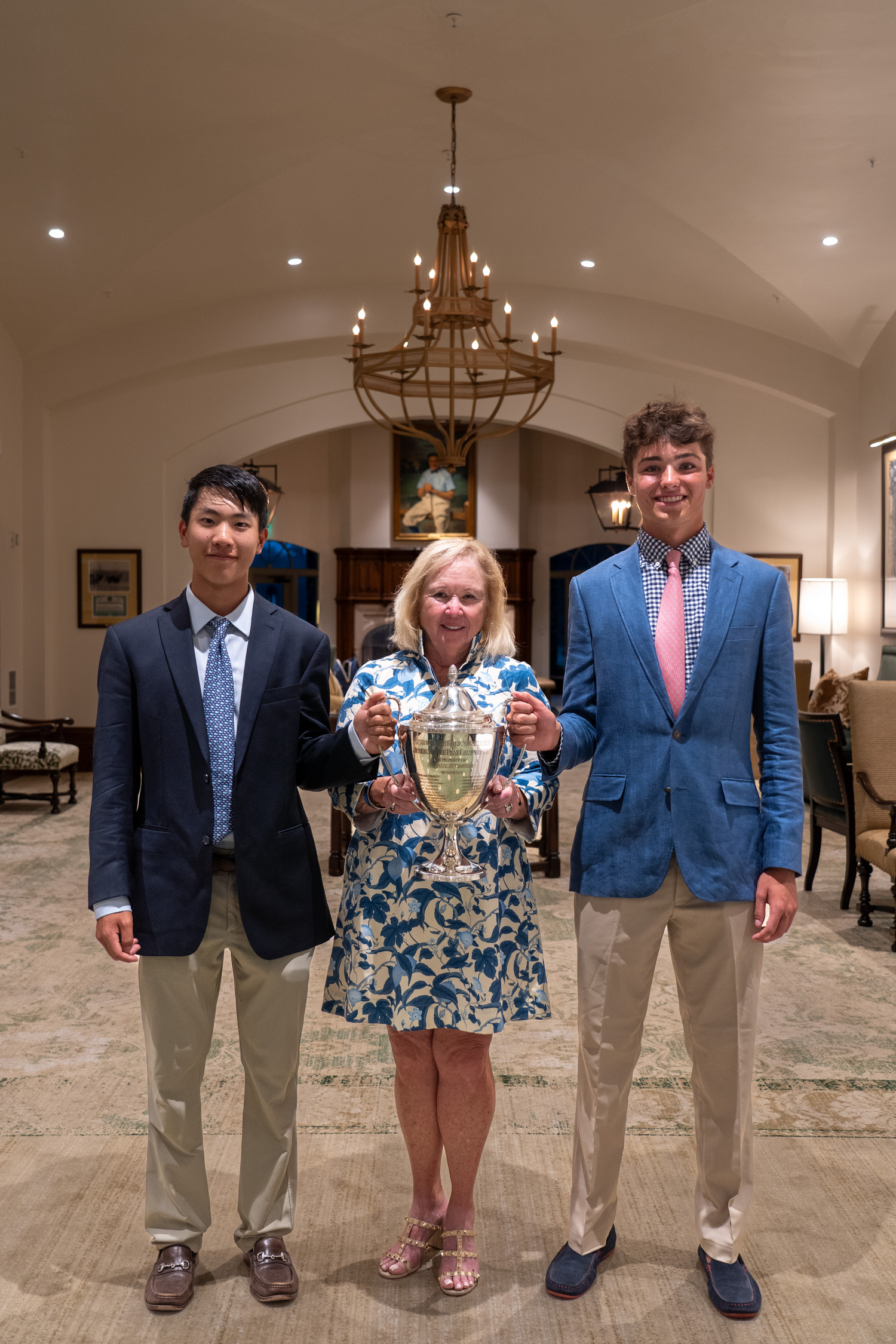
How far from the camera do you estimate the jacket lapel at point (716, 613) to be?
7.52ft

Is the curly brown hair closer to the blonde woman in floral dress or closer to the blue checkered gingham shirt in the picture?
the blue checkered gingham shirt

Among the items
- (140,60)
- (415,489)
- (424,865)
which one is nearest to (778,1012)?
(424,865)

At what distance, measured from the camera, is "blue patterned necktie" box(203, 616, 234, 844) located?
2.32 meters

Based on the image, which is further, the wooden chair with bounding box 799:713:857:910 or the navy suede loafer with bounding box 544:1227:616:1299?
the wooden chair with bounding box 799:713:857:910

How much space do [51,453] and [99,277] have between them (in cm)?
236

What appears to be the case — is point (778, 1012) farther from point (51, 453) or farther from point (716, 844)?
point (51, 453)

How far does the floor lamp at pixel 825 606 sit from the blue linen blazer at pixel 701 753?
28.5 feet

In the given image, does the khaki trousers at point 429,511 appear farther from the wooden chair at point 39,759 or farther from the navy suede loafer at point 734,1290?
the navy suede loafer at point 734,1290

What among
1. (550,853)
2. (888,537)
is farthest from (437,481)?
(550,853)

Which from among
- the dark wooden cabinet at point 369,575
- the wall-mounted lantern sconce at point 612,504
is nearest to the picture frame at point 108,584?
the dark wooden cabinet at point 369,575

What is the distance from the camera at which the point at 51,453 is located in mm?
11633

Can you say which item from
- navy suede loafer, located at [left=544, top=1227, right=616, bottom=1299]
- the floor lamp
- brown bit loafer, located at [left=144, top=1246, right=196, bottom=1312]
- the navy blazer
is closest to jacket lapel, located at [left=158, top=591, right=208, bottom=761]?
the navy blazer

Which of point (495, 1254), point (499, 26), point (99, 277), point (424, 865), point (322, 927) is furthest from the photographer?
point (99, 277)

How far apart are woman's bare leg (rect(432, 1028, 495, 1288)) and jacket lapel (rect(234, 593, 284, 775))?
0.77 meters
